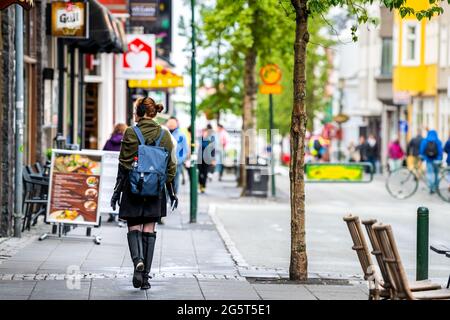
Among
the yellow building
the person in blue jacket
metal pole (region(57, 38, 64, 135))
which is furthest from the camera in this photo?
the yellow building

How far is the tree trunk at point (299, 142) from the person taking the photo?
46.0 ft

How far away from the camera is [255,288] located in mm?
13234

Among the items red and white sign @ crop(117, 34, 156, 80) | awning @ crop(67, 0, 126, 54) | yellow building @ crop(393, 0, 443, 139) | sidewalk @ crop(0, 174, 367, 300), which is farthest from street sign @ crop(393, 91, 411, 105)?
sidewalk @ crop(0, 174, 367, 300)

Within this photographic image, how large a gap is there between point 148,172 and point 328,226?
38.3 ft

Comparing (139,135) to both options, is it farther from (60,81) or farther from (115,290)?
Answer: (60,81)

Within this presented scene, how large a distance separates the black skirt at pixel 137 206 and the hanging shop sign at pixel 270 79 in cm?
2069

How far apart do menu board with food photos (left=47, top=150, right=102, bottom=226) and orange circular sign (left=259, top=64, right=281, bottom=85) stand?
1593 centimetres

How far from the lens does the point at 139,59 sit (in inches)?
1147

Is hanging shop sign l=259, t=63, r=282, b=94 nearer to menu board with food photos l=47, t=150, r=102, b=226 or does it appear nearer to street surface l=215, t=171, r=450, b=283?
street surface l=215, t=171, r=450, b=283

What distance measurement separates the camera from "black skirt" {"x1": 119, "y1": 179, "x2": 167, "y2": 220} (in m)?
13.0

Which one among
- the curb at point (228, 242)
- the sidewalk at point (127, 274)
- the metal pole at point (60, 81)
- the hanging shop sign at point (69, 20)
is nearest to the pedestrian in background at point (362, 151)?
the curb at point (228, 242)

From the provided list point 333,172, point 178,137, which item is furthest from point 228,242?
point 333,172

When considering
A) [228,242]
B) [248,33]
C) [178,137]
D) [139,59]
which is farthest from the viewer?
[248,33]
